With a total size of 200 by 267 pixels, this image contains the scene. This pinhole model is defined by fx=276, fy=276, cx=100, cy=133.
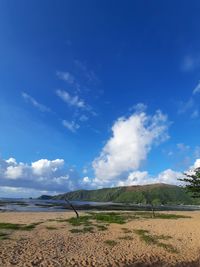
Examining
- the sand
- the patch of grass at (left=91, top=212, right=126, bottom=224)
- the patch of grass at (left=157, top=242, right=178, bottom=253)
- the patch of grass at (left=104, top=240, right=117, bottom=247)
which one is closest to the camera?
the sand

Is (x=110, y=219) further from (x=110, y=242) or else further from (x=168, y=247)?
(x=168, y=247)

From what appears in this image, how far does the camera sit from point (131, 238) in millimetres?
25078

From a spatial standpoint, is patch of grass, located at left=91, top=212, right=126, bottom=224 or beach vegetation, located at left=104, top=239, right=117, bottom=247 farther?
patch of grass, located at left=91, top=212, right=126, bottom=224

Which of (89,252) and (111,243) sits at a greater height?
(111,243)

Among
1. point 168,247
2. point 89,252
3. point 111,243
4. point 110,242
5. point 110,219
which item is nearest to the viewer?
point 89,252

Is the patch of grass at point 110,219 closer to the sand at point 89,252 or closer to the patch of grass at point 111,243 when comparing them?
the sand at point 89,252

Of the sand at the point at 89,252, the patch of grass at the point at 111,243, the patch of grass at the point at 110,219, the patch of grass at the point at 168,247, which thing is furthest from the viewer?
the patch of grass at the point at 110,219

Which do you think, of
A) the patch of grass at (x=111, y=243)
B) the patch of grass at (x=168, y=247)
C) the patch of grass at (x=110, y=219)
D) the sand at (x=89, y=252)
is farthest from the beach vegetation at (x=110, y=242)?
the patch of grass at (x=110, y=219)

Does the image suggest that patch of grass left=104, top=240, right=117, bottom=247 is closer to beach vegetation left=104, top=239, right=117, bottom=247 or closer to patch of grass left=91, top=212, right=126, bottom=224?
beach vegetation left=104, top=239, right=117, bottom=247

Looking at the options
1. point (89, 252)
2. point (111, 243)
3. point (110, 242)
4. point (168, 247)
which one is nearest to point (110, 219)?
point (110, 242)

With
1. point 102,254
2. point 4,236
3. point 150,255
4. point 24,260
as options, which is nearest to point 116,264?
point 102,254

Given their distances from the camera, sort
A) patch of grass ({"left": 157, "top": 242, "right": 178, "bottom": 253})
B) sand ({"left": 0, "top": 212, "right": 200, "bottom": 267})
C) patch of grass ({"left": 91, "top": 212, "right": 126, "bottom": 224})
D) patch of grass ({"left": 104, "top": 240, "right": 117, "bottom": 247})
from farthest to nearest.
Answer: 1. patch of grass ({"left": 91, "top": 212, "right": 126, "bottom": 224})
2. patch of grass ({"left": 104, "top": 240, "right": 117, "bottom": 247})
3. patch of grass ({"left": 157, "top": 242, "right": 178, "bottom": 253})
4. sand ({"left": 0, "top": 212, "right": 200, "bottom": 267})

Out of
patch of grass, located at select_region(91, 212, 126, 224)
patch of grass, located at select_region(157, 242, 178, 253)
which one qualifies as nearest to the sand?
patch of grass, located at select_region(157, 242, 178, 253)

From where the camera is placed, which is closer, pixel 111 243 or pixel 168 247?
pixel 168 247
